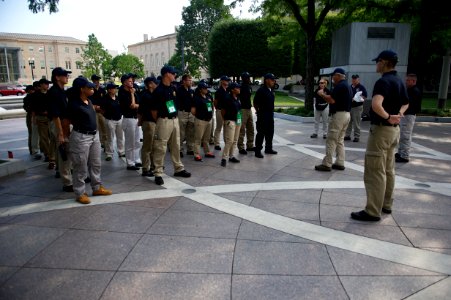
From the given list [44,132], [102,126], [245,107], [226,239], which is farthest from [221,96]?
[226,239]

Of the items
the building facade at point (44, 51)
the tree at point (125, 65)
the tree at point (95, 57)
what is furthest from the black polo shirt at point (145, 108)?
the building facade at point (44, 51)

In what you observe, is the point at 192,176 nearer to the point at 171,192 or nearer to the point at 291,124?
the point at 171,192

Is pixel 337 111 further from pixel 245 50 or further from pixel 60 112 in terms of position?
pixel 245 50

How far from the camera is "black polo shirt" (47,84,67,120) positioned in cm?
547

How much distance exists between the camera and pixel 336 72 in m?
6.80

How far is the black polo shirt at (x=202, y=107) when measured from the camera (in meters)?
8.05

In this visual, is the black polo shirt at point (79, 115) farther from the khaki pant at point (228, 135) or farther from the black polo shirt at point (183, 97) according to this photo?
the black polo shirt at point (183, 97)

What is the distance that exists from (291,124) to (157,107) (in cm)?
919

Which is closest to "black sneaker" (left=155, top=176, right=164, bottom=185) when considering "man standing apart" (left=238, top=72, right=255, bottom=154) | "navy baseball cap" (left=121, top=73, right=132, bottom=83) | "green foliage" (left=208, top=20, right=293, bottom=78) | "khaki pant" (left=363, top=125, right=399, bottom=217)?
"navy baseball cap" (left=121, top=73, right=132, bottom=83)

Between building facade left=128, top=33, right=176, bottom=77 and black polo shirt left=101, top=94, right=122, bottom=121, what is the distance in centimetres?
8945

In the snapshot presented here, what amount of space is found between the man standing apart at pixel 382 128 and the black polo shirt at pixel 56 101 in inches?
185

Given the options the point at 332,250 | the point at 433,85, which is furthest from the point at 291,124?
the point at 433,85

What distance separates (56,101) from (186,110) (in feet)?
12.0

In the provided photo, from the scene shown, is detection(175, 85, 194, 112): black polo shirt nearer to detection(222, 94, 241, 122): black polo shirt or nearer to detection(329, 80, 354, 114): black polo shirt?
detection(222, 94, 241, 122): black polo shirt
